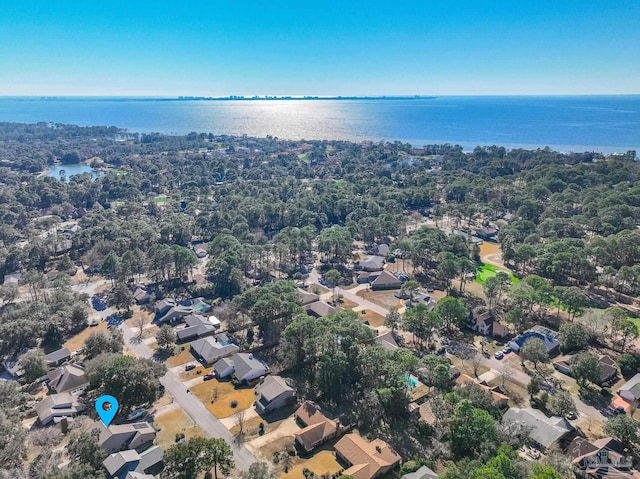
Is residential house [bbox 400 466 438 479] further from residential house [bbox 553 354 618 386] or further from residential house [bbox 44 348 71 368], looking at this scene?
residential house [bbox 44 348 71 368]

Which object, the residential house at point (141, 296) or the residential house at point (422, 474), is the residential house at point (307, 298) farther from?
the residential house at point (422, 474)

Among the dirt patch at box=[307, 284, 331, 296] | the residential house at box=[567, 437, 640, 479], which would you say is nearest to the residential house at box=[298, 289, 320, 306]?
the dirt patch at box=[307, 284, 331, 296]

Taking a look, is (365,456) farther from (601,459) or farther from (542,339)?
(542,339)

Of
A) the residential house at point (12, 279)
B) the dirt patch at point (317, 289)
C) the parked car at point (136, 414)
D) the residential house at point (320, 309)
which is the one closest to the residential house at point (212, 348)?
the parked car at point (136, 414)

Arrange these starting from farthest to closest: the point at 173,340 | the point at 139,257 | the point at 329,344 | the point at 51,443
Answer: the point at 139,257 → the point at 173,340 → the point at 329,344 → the point at 51,443

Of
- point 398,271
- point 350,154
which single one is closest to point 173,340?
point 398,271

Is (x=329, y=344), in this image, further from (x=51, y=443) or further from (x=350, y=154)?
(x=350, y=154)

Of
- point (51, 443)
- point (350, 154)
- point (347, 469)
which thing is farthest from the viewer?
point (350, 154)

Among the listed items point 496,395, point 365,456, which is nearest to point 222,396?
point 365,456
